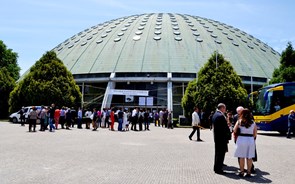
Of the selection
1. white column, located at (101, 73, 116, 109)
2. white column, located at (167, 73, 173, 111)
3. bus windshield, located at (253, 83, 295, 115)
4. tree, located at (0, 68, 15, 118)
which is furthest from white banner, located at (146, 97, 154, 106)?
bus windshield, located at (253, 83, 295, 115)

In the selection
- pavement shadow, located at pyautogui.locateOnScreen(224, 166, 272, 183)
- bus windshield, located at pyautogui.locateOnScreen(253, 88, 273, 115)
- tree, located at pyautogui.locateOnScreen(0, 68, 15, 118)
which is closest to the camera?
pavement shadow, located at pyautogui.locateOnScreen(224, 166, 272, 183)

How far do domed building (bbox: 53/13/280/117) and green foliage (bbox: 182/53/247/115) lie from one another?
24.6 ft

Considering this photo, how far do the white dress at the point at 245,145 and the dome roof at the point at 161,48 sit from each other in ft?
116

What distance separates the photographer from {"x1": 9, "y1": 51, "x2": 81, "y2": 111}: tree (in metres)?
36.5

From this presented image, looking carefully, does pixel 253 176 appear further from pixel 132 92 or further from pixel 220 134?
pixel 132 92

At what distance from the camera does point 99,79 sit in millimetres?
44281

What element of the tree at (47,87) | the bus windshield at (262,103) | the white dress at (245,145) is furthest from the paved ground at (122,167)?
the tree at (47,87)

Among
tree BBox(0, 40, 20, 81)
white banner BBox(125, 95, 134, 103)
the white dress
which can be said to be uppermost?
tree BBox(0, 40, 20, 81)

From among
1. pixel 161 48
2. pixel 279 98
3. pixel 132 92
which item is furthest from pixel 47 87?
pixel 279 98

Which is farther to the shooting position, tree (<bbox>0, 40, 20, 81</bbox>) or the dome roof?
tree (<bbox>0, 40, 20, 81</bbox>)

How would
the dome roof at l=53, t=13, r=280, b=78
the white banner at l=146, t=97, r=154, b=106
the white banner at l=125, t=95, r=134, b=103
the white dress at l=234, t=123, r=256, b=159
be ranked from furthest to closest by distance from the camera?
the dome roof at l=53, t=13, r=280, b=78 → the white banner at l=125, t=95, r=134, b=103 → the white banner at l=146, t=97, r=154, b=106 → the white dress at l=234, t=123, r=256, b=159

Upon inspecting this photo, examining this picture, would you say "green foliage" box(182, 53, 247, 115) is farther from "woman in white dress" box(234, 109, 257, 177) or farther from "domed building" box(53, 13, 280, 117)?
"woman in white dress" box(234, 109, 257, 177)

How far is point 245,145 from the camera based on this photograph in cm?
802

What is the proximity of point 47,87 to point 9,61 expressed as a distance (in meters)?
28.3
